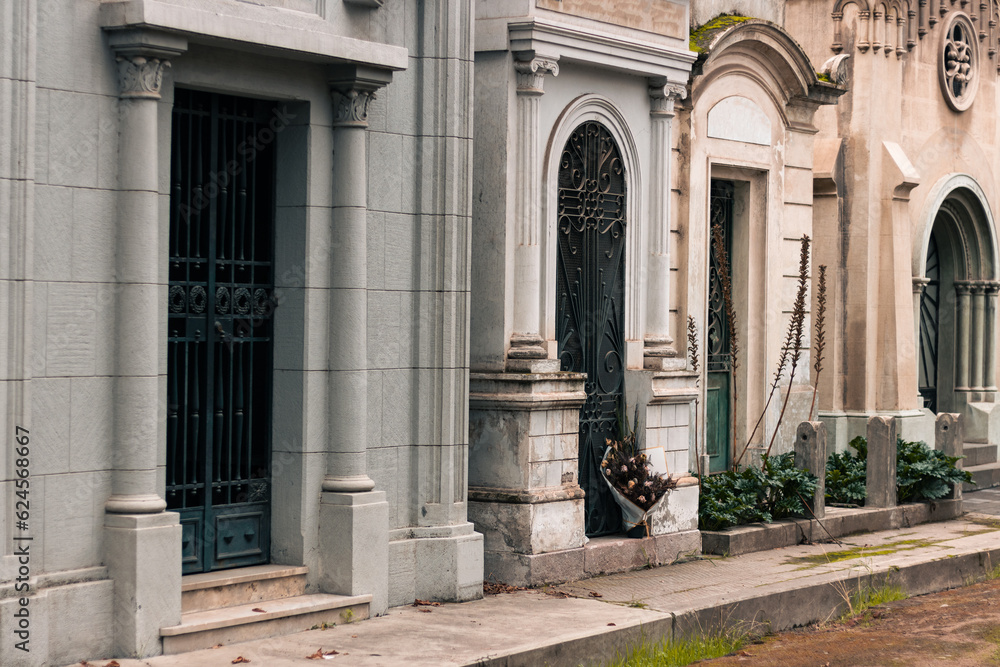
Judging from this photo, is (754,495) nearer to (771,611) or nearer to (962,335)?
(771,611)

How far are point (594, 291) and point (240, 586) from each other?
13.1 ft

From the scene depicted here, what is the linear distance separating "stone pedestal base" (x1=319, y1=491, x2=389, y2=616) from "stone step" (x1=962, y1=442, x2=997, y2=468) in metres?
11.3

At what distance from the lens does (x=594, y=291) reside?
10789mm

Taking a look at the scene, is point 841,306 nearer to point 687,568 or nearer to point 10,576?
point 687,568

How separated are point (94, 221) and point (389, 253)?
225 cm

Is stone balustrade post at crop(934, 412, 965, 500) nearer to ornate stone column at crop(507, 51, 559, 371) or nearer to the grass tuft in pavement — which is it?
the grass tuft in pavement

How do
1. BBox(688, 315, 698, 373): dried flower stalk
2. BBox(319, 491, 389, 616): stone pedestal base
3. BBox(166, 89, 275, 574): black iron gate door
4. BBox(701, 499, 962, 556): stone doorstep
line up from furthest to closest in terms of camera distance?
BBox(688, 315, 698, 373): dried flower stalk, BBox(701, 499, 962, 556): stone doorstep, BBox(319, 491, 389, 616): stone pedestal base, BBox(166, 89, 275, 574): black iron gate door

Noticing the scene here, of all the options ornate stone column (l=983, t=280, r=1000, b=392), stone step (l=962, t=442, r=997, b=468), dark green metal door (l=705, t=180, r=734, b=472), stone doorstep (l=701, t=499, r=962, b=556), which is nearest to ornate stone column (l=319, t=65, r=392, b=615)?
stone doorstep (l=701, t=499, r=962, b=556)

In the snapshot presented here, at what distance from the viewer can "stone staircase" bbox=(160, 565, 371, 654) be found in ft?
24.9

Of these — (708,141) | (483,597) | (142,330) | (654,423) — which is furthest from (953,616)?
(142,330)

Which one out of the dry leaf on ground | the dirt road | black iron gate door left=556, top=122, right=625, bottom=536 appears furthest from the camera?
black iron gate door left=556, top=122, right=625, bottom=536

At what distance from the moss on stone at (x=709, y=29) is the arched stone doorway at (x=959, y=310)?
6.75m

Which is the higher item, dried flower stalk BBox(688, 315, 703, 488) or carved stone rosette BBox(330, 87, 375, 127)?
carved stone rosette BBox(330, 87, 375, 127)

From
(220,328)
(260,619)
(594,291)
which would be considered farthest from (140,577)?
(594,291)
